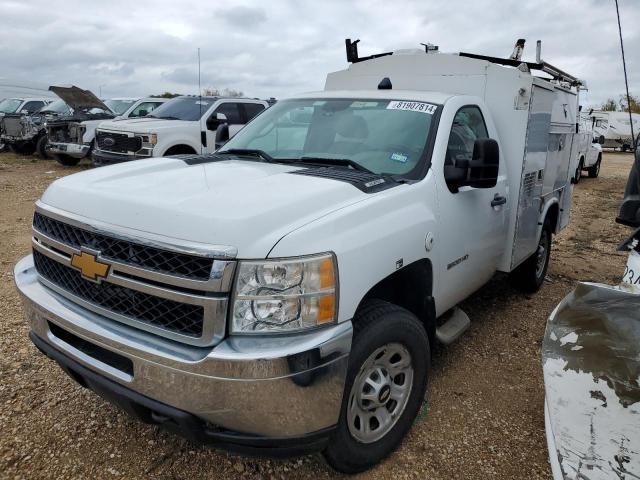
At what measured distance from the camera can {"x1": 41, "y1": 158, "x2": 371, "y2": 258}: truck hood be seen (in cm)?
214

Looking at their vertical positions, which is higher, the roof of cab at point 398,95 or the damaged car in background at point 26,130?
the roof of cab at point 398,95

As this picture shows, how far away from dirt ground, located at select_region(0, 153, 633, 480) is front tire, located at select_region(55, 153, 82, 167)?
10771mm

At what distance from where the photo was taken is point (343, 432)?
2.43 metres

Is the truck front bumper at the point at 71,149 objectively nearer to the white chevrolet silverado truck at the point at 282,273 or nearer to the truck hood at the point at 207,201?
the white chevrolet silverado truck at the point at 282,273

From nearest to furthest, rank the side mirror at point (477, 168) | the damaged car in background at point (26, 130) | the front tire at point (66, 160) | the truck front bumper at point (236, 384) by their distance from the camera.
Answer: the truck front bumper at point (236, 384)
the side mirror at point (477, 168)
the front tire at point (66, 160)
the damaged car in background at point (26, 130)

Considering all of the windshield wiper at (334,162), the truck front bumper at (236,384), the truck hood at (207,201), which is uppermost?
the windshield wiper at (334,162)

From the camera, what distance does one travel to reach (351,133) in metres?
3.54

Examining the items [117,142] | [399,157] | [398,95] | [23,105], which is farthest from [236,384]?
[23,105]

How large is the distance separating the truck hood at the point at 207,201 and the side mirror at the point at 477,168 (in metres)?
0.86

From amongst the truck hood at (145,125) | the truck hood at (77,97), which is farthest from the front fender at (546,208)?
the truck hood at (77,97)

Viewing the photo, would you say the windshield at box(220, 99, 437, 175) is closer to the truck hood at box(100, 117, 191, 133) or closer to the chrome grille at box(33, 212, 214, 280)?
the chrome grille at box(33, 212, 214, 280)

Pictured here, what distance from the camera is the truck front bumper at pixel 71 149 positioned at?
1362cm

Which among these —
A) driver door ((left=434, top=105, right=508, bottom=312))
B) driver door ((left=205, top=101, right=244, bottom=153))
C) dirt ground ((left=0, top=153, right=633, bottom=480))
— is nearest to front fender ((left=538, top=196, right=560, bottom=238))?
dirt ground ((left=0, top=153, right=633, bottom=480))

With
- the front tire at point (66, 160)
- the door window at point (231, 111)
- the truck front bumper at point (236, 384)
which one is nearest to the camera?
the truck front bumper at point (236, 384)
